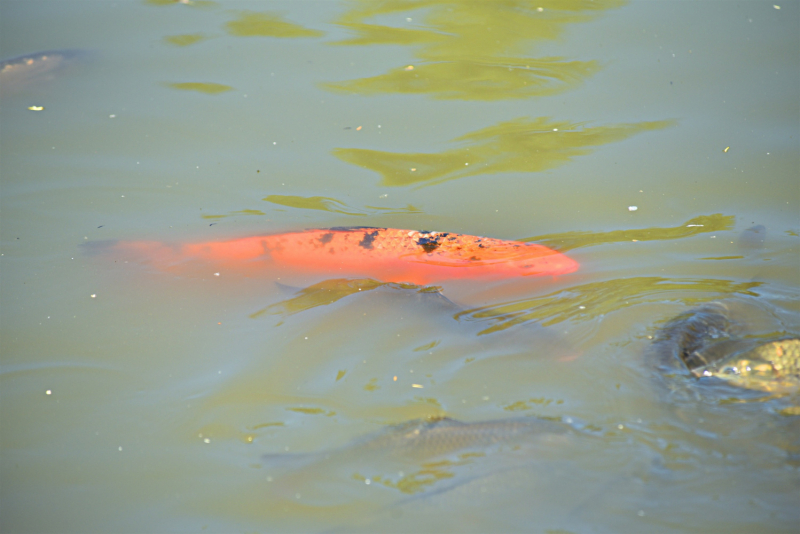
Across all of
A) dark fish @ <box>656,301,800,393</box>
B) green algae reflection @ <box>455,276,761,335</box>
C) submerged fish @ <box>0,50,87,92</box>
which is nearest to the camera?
dark fish @ <box>656,301,800,393</box>

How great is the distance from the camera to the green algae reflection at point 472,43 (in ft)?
13.8

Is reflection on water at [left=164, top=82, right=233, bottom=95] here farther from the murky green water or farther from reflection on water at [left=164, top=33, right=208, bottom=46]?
reflection on water at [left=164, top=33, right=208, bottom=46]

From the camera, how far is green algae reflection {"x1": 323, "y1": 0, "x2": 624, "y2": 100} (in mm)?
4191

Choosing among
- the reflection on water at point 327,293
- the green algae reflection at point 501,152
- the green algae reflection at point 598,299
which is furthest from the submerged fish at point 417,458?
the green algae reflection at point 501,152

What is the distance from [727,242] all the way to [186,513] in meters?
2.99

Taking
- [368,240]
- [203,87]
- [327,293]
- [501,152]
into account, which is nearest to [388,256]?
[368,240]

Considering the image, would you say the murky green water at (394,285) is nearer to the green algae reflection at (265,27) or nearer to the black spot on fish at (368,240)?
the green algae reflection at (265,27)

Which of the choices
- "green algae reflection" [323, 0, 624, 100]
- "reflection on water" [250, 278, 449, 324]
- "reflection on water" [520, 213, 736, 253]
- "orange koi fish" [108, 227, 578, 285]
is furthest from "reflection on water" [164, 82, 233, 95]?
"reflection on water" [520, 213, 736, 253]

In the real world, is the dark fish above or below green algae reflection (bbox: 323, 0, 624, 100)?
below

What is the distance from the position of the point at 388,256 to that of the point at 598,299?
42.4 inches

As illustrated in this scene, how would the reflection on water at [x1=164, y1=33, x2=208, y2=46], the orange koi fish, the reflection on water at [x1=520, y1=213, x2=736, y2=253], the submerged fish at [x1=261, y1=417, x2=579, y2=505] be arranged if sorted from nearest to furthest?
the submerged fish at [x1=261, y1=417, x2=579, y2=505] < the orange koi fish < the reflection on water at [x1=520, y1=213, x2=736, y2=253] < the reflection on water at [x1=164, y1=33, x2=208, y2=46]

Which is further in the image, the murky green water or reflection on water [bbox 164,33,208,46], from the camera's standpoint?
reflection on water [bbox 164,33,208,46]

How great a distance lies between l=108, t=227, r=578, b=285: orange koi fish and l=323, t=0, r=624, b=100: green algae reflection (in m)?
1.61

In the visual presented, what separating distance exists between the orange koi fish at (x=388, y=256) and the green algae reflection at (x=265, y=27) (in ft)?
7.78
